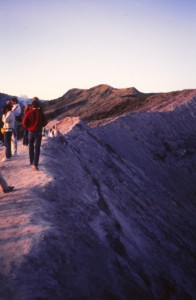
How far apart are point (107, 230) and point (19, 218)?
2.06 meters

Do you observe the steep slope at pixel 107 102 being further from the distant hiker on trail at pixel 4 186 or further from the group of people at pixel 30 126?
the distant hiker on trail at pixel 4 186

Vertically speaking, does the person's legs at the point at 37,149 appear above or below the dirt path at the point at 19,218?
above

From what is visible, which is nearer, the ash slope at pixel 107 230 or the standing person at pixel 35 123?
the ash slope at pixel 107 230

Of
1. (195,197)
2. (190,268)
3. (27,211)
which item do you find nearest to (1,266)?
(27,211)

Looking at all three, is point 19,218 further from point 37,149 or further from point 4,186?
A: point 37,149

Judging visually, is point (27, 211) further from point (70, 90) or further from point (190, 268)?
point (70, 90)

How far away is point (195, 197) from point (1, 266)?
16041mm

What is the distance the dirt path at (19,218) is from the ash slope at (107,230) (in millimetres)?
163

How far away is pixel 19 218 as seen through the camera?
18.0ft

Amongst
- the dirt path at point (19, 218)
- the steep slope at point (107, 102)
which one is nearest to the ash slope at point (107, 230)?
the dirt path at point (19, 218)

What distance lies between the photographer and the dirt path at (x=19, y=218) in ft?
14.9

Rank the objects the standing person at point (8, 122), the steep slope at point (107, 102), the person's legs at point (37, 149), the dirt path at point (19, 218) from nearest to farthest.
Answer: the dirt path at point (19, 218) → the person's legs at point (37, 149) → the standing person at point (8, 122) → the steep slope at point (107, 102)

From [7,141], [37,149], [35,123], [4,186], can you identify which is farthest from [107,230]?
[7,141]

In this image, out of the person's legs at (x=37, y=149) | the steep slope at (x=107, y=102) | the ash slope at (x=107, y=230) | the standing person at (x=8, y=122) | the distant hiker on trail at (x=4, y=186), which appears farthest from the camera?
the steep slope at (x=107, y=102)
